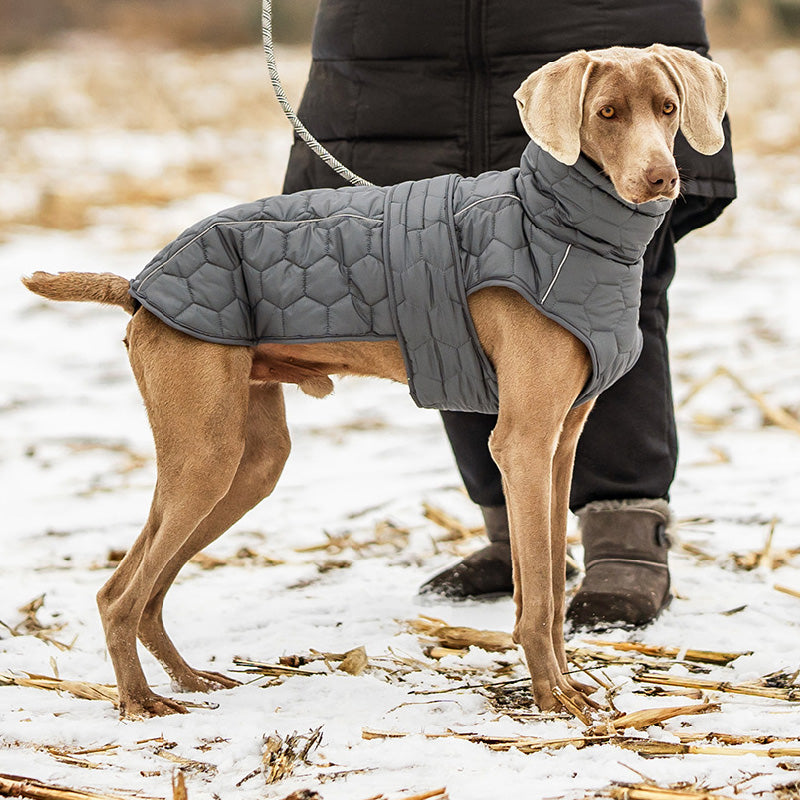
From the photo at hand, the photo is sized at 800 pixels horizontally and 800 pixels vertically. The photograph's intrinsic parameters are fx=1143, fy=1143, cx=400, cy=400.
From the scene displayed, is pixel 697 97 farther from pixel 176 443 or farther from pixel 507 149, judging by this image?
pixel 176 443

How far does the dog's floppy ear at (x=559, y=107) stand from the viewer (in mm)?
2396

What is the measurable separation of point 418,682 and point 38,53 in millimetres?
18137

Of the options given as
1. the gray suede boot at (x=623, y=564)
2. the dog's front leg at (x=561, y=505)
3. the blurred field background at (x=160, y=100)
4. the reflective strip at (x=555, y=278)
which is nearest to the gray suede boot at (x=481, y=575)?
the gray suede boot at (x=623, y=564)

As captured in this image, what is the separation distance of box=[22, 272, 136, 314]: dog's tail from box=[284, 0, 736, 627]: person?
2.89 feet

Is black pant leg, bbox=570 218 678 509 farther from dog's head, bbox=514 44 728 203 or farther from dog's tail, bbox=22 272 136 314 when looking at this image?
dog's tail, bbox=22 272 136 314

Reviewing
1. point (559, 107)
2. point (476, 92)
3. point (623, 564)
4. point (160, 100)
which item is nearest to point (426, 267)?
point (559, 107)

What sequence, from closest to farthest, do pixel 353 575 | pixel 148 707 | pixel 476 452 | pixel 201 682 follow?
1. pixel 148 707
2. pixel 201 682
3. pixel 476 452
4. pixel 353 575

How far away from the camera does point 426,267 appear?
2.52 m

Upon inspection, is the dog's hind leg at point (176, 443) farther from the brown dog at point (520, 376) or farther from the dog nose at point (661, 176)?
the dog nose at point (661, 176)

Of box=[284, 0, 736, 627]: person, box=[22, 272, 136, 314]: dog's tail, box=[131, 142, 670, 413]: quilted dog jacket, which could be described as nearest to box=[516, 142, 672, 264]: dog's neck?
box=[131, 142, 670, 413]: quilted dog jacket

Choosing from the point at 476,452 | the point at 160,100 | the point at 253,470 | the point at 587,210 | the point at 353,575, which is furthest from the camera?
the point at 160,100

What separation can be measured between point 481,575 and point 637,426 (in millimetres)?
660

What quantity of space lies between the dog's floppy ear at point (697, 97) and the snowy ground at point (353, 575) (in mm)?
1233

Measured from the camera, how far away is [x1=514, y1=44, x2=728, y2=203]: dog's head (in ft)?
7.78
